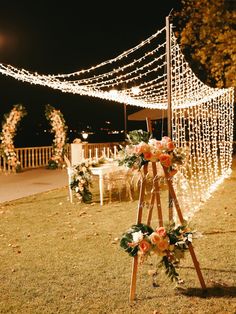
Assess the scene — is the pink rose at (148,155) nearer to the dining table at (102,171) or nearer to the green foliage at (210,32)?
the dining table at (102,171)

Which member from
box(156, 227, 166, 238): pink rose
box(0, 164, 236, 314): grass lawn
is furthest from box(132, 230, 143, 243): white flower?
box(0, 164, 236, 314): grass lawn

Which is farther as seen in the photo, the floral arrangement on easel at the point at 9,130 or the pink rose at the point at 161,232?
the floral arrangement on easel at the point at 9,130

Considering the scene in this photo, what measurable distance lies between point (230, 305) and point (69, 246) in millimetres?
2385

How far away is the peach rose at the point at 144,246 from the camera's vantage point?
11.3 ft

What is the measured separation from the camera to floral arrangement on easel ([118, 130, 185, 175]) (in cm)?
363

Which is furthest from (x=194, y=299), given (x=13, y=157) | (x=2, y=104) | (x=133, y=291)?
(x=2, y=104)

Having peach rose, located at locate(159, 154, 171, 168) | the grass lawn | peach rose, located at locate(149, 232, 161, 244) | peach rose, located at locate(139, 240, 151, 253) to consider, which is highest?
peach rose, located at locate(159, 154, 171, 168)

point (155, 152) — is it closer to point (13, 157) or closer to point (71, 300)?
point (71, 300)

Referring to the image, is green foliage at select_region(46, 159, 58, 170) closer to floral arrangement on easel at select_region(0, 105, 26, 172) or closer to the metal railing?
the metal railing

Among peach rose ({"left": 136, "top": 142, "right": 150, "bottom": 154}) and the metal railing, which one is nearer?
peach rose ({"left": 136, "top": 142, "right": 150, "bottom": 154})

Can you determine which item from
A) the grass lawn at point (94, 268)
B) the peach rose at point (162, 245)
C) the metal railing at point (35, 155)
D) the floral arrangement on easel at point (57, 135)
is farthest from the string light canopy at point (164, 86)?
the metal railing at point (35, 155)

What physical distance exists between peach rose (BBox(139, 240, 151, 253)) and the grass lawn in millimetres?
488

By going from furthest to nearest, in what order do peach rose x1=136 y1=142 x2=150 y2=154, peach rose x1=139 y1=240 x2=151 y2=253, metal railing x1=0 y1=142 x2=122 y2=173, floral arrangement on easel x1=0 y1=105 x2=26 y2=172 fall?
metal railing x1=0 y1=142 x2=122 y2=173 < floral arrangement on easel x1=0 y1=105 x2=26 y2=172 < peach rose x1=136 y1=142 x2=150 y2=154 < peach rose x1=139 y1=240 x2=151 y2=253

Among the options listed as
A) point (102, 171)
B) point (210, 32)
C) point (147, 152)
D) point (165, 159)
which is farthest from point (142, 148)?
point (210, 32)
